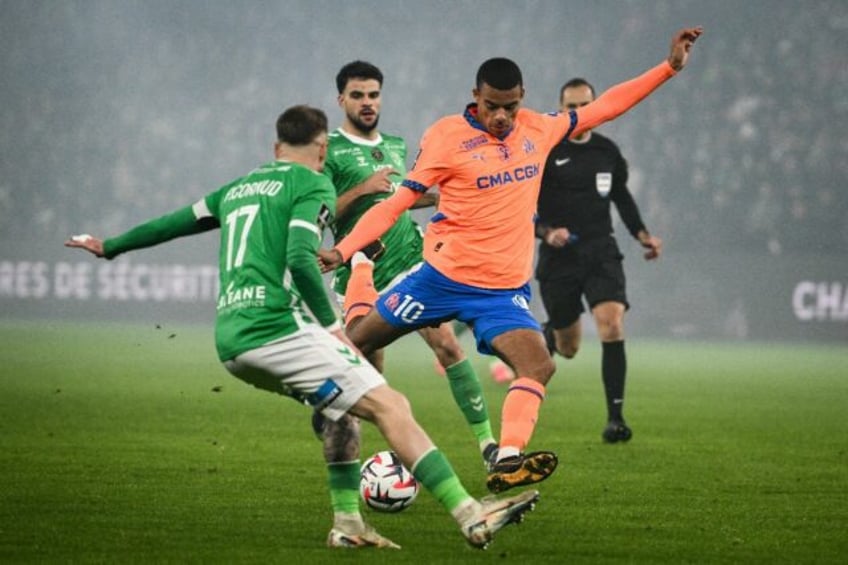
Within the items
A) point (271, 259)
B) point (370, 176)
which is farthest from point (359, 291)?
point (271, 259)

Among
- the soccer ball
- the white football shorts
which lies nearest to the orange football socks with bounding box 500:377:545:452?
the soccer ball

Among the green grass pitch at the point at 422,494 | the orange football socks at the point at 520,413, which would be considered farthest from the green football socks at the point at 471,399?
the orange football socks at the point at 520,413

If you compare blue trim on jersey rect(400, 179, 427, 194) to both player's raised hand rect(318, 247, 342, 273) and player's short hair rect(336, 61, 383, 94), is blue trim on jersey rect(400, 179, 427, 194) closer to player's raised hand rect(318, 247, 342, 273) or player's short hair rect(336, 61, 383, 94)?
player's raised hand rect(318, 247, 342, 273)

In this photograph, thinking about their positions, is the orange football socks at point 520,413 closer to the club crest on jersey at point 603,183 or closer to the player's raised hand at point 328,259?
the player's raised hand at point 328,259

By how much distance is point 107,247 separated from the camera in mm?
6184

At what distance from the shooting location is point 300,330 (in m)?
5.67

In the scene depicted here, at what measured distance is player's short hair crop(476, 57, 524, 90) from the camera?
23.0 feet

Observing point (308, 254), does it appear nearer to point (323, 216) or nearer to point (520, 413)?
point (323, 216)

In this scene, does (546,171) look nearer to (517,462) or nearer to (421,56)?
(517,462)

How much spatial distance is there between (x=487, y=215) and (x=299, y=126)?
5.35 ft

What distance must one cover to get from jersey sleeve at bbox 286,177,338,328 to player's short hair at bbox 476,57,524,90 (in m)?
1.65

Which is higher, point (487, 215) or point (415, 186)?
point (415, 186)

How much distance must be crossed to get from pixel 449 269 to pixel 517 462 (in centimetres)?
129

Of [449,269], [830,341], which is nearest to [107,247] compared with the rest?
[449,269]
